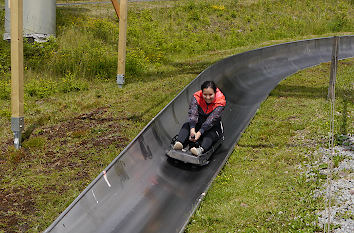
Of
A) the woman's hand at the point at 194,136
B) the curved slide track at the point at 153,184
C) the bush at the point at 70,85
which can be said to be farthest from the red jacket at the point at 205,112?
the bush at the point at 70,85

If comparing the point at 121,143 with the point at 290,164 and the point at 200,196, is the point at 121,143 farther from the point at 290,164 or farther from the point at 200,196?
the point at 290,164

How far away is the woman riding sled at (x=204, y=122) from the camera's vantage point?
7.45 metres

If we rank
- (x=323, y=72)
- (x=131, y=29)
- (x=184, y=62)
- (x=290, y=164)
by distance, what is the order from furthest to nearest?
1. (x=131, y=29)
2. (x=184, y=62)
3. (x=323, y=72)
4. (x=290, y=164)

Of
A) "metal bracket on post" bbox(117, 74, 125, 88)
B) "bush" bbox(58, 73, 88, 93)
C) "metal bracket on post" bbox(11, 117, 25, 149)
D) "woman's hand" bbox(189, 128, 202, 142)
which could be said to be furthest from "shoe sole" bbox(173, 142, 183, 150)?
"bush" bbox(58, 73, 88, 93)

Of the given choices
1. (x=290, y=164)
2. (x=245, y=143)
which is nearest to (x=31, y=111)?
(x=245, y=143)

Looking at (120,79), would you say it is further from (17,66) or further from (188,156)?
(188,156)

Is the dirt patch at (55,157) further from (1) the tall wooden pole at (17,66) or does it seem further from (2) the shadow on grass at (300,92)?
(2) the shadow on grass at (300,92)

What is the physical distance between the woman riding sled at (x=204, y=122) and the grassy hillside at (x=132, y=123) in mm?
559

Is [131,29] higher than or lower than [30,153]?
higher

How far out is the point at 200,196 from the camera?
639 centimetres

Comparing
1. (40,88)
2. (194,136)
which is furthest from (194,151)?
(40,88)

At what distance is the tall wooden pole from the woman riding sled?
293 cm

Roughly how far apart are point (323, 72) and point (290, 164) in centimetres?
891

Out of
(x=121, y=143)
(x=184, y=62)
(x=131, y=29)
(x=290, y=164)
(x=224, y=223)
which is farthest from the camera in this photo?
(x=131, y=29)
